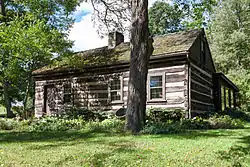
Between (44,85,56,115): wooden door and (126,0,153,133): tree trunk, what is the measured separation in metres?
Answer: 10.4

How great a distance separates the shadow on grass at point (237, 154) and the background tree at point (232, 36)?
24.3 metres

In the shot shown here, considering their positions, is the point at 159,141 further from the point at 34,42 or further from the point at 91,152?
the point at 34,42

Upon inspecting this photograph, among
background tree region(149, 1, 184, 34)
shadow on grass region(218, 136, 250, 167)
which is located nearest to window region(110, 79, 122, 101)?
shadow on grass region(218, 136, 250, 167)

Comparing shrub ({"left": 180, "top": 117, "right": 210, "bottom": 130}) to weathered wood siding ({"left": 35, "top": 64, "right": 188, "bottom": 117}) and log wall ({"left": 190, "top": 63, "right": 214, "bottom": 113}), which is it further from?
log wall ({"left": 190, "top": 63, "right": 214, "bottom": 113})

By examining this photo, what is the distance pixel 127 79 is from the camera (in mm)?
14953

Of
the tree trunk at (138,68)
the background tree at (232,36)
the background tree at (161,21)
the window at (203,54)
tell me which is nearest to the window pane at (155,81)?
the window at (203,54)

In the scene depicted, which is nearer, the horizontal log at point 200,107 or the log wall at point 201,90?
the horizontal log at point 200,107

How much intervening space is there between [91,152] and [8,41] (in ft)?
37.1

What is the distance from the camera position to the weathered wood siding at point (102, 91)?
1330cm

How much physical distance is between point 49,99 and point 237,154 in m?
15.2

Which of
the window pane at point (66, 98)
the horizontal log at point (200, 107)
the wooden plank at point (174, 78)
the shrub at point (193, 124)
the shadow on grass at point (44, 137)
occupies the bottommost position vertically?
the shadow on grass at point (44, 137)

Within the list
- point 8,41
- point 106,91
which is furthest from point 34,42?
point 106,91

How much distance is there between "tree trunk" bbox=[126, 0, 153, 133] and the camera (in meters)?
9.17

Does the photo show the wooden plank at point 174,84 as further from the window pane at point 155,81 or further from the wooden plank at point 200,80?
the wooden plank at point 200,80
